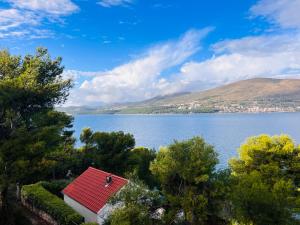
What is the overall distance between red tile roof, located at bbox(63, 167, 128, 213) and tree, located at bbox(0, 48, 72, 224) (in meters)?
4.01

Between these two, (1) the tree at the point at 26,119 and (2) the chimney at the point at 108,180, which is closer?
(1) the tree at the point at 26,119

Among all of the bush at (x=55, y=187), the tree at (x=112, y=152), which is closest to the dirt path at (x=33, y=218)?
the bush at (x=55, y=187)

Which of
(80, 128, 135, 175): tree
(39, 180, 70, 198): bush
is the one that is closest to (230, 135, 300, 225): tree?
(80, 128, 135, 175): tree

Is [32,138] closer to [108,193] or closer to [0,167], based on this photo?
[0,167]

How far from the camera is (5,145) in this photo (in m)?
21.7

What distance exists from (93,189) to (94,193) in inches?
27.6

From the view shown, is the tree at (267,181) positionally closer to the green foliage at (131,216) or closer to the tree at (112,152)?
the green foliage at (131,216)

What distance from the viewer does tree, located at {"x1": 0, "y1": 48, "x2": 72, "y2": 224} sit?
21.8 metres

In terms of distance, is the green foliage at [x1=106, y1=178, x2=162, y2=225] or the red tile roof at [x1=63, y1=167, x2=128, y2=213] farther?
the red tile roof at [x1=63, y1=167, x2=128, y2=213]

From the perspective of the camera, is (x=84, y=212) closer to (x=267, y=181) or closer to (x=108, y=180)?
(x=108, y=180)

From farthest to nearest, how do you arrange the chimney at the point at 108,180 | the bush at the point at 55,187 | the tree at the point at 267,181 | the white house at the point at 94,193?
the bush at the point at 55,187
the chimney at the point at 108,180
the white house at the point at 94,193
the tree at the point at 267,181

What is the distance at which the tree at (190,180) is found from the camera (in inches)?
802

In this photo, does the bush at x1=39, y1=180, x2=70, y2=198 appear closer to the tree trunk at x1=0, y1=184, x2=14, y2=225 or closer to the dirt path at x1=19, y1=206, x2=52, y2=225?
the dirt path at x1=19, y1=206, x2=52, y2=225

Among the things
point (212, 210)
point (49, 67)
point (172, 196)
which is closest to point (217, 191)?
point (212, 210)
